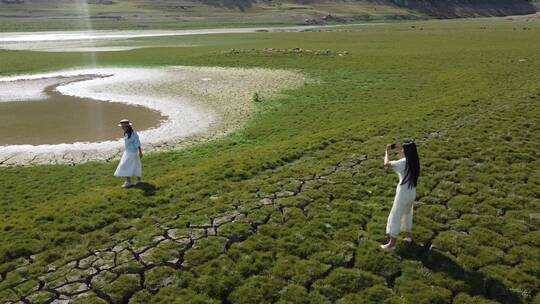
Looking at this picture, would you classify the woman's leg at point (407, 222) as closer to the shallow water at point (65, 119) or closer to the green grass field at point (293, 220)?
the green grass field at point (293, 220)

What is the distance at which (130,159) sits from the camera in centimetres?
1872

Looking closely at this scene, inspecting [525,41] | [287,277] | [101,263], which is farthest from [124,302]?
[525,41]

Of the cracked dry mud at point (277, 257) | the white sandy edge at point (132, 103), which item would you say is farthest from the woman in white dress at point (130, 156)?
the white sandy edge at point (132, 103)

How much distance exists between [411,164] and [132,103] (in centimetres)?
3073

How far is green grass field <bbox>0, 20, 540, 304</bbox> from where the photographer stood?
1225 cm

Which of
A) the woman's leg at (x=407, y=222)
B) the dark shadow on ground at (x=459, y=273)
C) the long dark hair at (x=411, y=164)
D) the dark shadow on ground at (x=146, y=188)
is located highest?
the long dark hair at (x=411, y=164)

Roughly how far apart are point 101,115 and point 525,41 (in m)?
73.5

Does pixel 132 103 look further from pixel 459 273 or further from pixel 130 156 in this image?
pixel 459 273

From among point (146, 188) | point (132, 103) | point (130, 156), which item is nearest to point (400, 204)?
point (146, 188)

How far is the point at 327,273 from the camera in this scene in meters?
12.9

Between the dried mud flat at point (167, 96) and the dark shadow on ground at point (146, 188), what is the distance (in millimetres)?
6802

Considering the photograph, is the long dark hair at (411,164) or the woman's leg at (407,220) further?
the woman's leg at (407,220)

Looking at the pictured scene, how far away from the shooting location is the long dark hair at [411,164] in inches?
492

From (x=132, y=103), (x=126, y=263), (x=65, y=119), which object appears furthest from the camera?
(x=132, y=103)
